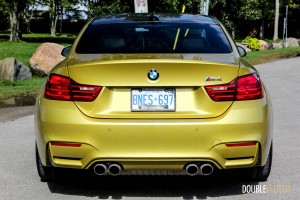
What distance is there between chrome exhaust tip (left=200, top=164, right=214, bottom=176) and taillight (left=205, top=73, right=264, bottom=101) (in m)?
0.52

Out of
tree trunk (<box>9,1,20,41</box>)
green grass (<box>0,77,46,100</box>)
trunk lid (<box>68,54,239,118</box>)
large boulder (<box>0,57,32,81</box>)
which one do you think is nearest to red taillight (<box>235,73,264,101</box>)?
trunk lid (<box>68,54,239,118</box>)

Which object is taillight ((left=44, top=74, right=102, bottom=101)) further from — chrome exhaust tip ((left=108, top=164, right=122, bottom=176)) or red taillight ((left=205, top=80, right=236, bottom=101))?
red taillight ((left=205, top=80, right=236, bottom=101))

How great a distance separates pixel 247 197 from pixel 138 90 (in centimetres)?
132

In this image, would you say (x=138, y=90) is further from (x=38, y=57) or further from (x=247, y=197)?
(x=38, y=57)

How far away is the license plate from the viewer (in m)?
4.96

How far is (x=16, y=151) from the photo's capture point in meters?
7.53

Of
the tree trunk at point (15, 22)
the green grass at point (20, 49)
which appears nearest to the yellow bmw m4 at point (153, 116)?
the green grass at point (20, 49)

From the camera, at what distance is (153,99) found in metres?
4.97

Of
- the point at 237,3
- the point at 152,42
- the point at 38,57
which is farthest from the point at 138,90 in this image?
the point at 237,3

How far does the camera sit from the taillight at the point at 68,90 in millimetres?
5008

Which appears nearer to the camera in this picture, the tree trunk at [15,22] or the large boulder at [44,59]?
the large boulder at [44,59]

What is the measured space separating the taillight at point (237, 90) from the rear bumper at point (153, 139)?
6 cm

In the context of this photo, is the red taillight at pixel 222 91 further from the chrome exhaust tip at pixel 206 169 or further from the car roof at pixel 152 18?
the car roof at pixel 152 18

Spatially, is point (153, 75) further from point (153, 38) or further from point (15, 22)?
point (15, 22)
